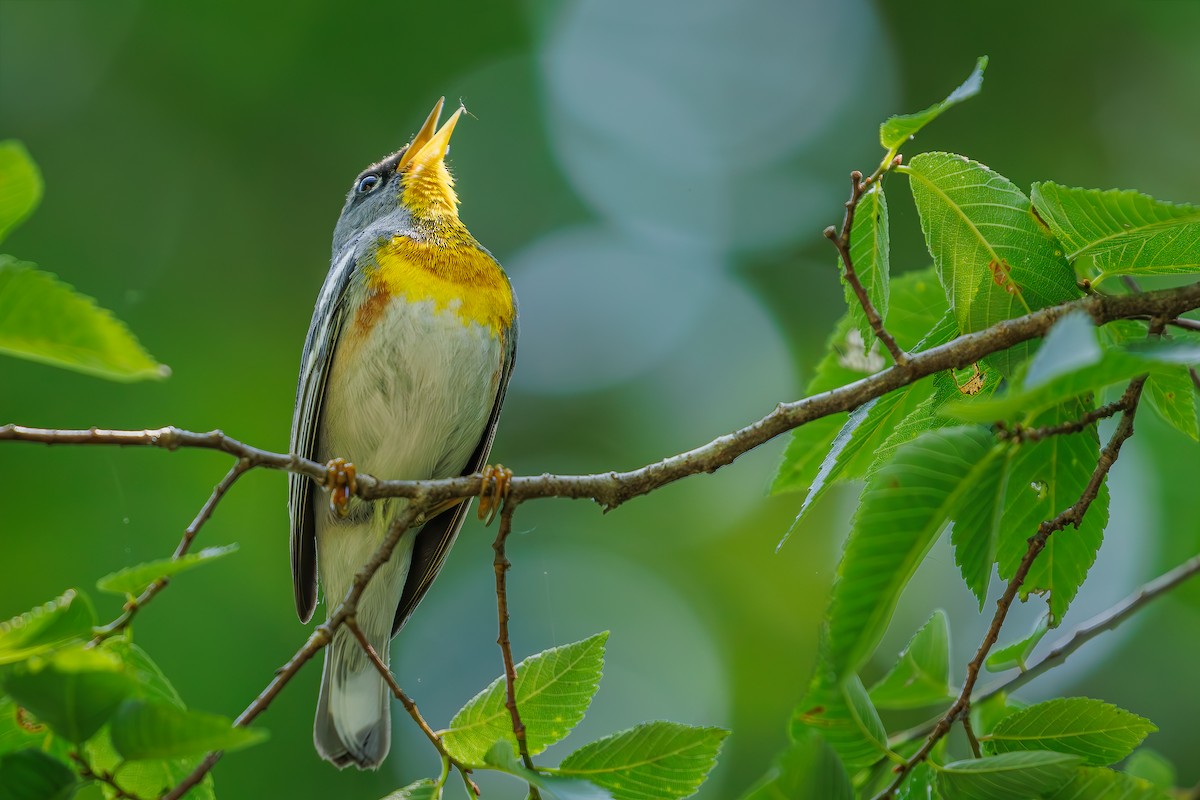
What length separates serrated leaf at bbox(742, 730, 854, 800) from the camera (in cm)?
138

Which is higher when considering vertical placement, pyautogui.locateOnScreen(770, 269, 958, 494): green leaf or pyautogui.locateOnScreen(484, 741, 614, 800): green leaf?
pyautogui.locateOnScreen(770, 269, 958, 494): green leaf

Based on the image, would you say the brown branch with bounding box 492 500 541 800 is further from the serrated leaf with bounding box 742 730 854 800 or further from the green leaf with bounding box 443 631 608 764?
the serrated leaf with bounding box 742 730 854 800

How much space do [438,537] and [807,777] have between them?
8.07ft

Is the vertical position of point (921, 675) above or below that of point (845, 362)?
below

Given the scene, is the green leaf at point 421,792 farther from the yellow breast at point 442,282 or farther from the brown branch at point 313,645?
the yellow breast at point 442,282

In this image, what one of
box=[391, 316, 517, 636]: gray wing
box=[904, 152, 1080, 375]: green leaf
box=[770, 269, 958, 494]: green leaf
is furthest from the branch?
box=[391, 316, 517, 636]: gray wing

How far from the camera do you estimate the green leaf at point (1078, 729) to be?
1707 millimetres

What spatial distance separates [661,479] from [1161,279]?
4.28 meters

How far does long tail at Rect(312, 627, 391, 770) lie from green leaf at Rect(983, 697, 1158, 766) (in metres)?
2.06

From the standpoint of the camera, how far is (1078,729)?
1739 millimetres

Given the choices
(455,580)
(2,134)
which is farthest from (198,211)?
(455,580)

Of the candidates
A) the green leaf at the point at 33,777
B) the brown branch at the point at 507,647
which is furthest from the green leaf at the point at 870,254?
the green leaf at the point at 33,777

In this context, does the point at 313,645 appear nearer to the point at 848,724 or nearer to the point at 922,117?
the point at 848,724

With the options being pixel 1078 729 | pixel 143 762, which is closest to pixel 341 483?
pixel 143 762
